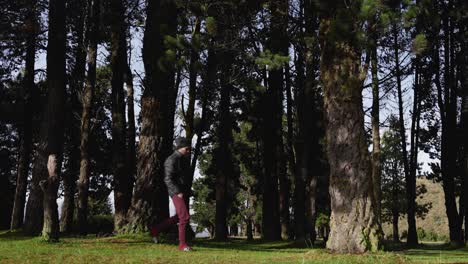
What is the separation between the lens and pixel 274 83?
27344 millimetres

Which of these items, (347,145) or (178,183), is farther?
(347,145)

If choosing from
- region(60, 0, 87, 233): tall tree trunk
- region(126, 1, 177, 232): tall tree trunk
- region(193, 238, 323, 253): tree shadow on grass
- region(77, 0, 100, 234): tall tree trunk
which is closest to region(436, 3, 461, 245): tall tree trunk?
region(193, 238, 323, 253): tree shadow on grass

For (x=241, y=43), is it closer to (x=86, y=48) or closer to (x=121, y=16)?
(x=121, y=16)

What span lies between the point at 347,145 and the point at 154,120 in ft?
16.7

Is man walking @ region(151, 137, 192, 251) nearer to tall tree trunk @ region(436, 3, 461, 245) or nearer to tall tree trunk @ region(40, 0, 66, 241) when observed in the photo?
tall tree trunk @ region(40, 0, 66, 241)

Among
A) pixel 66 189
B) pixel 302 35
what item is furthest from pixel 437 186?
pixel 302 35

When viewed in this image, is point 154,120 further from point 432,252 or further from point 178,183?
point 432,252

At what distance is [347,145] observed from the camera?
1017cm

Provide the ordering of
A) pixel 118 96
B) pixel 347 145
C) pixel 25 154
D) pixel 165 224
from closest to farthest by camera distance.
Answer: pixel 347 145 → pixel 165 224 → pixel 118 96 → pixel 25 154

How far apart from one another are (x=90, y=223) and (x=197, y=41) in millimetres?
27090

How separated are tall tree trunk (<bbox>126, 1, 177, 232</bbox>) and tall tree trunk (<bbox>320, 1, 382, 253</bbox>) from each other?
4404mm

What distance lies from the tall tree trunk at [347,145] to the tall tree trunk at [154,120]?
14.4ft

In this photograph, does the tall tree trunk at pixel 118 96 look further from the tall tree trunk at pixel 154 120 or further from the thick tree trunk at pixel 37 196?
the tall tree trunk at pixel 154 120

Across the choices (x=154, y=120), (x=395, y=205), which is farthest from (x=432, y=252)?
(x=395, y=205)
